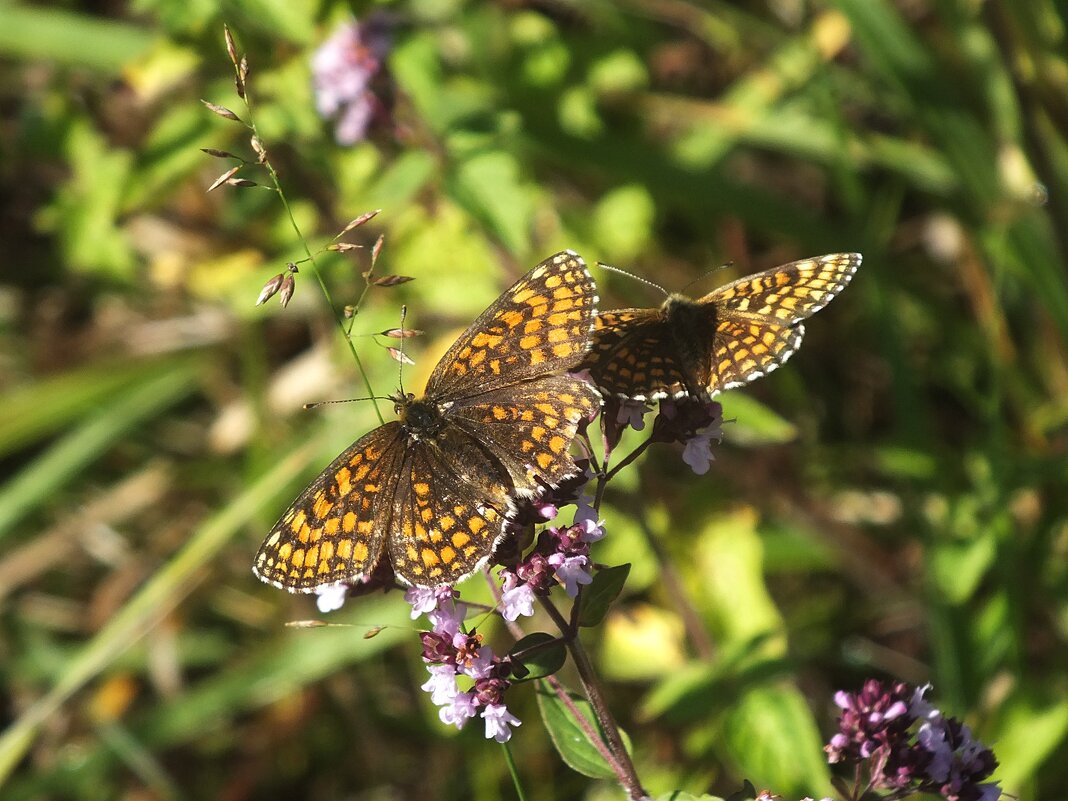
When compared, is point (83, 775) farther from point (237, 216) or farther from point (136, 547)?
point (237, 216)

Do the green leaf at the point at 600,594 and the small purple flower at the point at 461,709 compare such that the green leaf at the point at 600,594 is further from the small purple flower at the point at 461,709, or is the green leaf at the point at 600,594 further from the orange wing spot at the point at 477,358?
the orange wing spot at the point at 477,358

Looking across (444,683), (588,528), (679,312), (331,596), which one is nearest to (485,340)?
(679,312)

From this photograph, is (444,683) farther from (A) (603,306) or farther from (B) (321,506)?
(A) (603,306)

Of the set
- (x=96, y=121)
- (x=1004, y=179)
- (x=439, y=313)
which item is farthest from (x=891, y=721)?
(x=96, y=121)

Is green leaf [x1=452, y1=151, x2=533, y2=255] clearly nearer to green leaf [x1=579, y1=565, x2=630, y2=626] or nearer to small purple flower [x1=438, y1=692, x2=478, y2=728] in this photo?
green leaf [x1=579, y1=565, x2=630, y2=626]

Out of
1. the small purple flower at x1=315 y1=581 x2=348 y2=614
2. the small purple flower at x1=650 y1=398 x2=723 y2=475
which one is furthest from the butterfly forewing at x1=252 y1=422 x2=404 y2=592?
the small purple flower at x1=650 y1=398 x2=723 y2=475

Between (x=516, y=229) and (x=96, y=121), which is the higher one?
(x=96, y=121)

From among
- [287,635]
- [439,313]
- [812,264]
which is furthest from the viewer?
[287,635]
